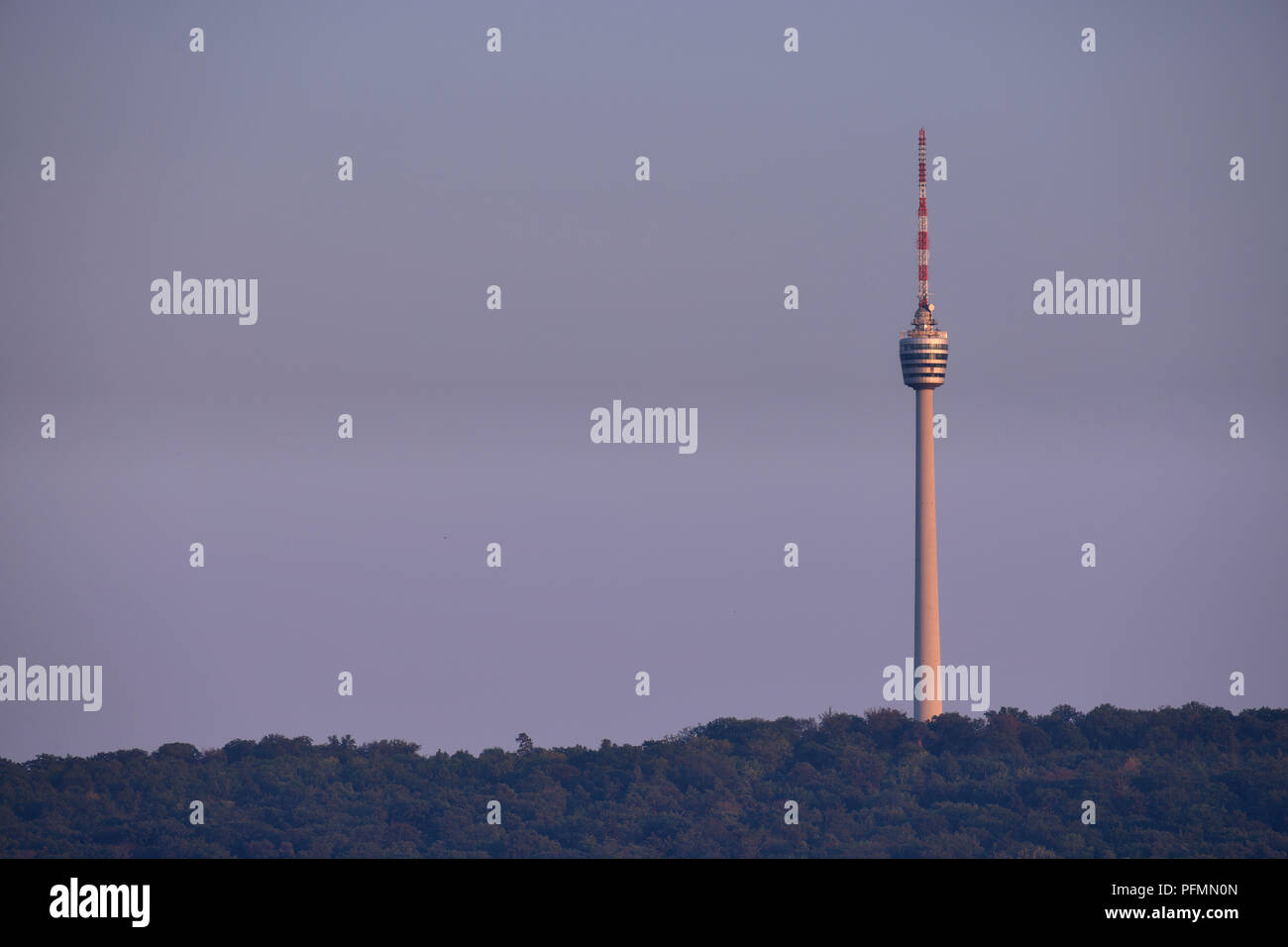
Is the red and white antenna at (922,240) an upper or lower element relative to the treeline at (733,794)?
upper

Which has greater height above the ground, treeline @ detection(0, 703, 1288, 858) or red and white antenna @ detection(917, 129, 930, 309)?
red and white antenna @ detection(917, 129, 930, 309)

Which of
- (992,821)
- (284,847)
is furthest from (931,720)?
(284,847)
